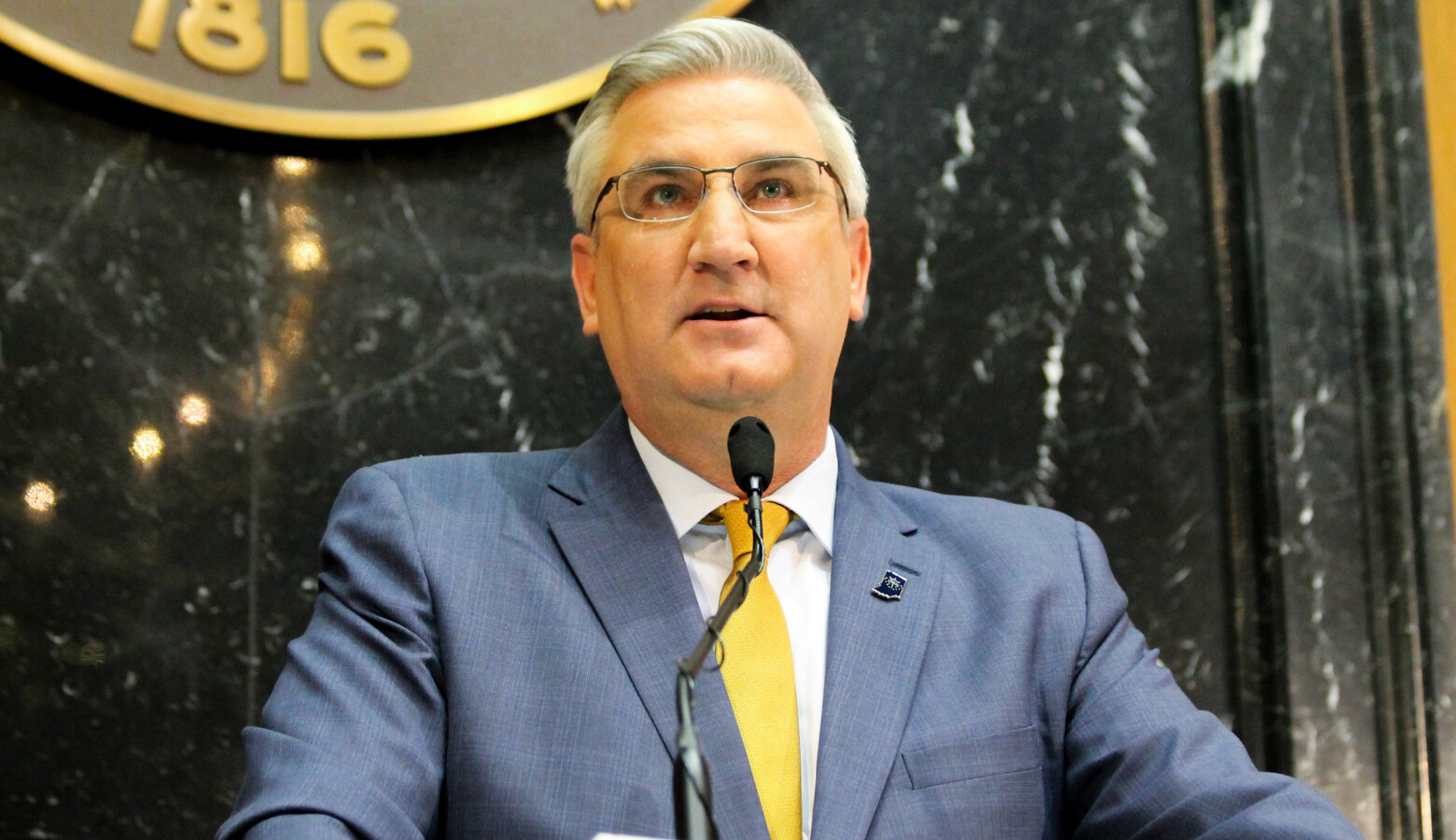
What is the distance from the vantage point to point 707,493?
1548 mm

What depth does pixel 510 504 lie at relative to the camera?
1511 millimetres

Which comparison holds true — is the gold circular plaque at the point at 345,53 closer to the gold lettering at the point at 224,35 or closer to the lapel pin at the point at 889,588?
the gold lettering at the point at 224,35

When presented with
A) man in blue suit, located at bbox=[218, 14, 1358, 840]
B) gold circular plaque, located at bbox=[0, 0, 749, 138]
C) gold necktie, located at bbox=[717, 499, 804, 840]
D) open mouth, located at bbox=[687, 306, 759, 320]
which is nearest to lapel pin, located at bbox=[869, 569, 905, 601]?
man in blue suit, located at bbox=[218, 14, 1358, 840]

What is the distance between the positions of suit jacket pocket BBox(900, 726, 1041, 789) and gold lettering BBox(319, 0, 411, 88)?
1.18 meters

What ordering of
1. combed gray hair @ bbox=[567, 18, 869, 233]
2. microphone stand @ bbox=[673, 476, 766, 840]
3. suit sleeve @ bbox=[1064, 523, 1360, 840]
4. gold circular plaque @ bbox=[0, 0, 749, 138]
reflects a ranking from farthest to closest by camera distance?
gold circular plaque @ bbox=[0, 0, 749, 138] → combed gray hair @ bbox=[567, 18, 869, 233] → suit sleeve @ bbox=[1064, 523, 1360, 840] → microphone stand @ bbox=[673, 476, 766, 840]

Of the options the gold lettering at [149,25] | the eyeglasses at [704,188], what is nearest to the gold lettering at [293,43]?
the gold lettering at [149,25]

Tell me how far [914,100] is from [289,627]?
Answer: 4.05ft

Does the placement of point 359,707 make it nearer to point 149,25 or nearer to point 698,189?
point 698,189

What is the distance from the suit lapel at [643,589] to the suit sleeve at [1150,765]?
400mm

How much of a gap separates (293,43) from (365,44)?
0.10 m

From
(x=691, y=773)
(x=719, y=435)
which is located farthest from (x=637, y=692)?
(x=691, y=773)

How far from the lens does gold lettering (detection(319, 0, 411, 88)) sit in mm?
1822

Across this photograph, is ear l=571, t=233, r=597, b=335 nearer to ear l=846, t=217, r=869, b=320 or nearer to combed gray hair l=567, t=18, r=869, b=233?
combed gray hair l=567, t=18, r=869, b=233

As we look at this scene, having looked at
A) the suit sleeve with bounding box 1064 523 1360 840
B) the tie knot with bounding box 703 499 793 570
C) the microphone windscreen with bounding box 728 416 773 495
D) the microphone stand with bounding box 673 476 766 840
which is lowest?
the suit sleeve with bounding box 1064 523 1360 840
